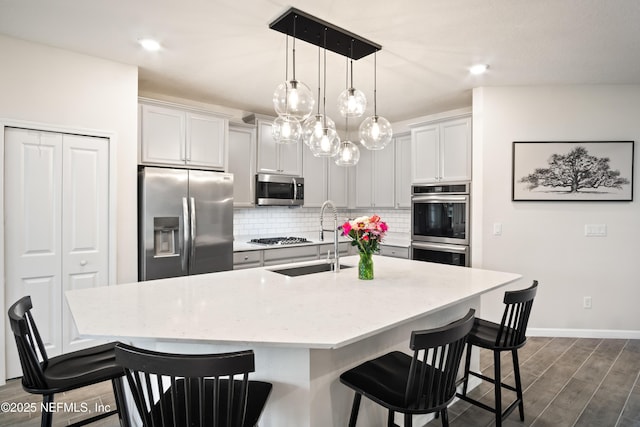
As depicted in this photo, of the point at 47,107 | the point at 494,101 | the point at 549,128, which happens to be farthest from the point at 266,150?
the point at 549,128

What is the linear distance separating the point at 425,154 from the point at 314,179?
1.58 m

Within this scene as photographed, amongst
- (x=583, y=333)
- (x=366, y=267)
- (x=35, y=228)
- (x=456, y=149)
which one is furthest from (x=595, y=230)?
(x=35, y=228)

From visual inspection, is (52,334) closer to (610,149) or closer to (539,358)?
(539,358)

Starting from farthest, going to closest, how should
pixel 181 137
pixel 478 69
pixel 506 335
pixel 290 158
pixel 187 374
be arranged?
pixel 290 158 < pixel 181 137 < pixel 478 69 < pixel 506 335 < pixel 187 374

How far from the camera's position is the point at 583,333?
147 inches

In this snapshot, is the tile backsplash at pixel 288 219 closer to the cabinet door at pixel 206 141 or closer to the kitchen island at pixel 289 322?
the cabinet door at pixel 206 141

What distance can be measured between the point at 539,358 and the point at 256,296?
2.79 meters

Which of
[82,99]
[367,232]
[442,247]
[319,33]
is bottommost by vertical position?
[442,247]

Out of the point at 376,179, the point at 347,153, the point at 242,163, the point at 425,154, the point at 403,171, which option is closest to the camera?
the point at 347,153

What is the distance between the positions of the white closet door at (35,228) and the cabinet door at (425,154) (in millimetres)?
3775

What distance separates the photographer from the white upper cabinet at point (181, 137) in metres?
3.48

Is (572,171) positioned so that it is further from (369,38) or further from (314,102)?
(314,102)

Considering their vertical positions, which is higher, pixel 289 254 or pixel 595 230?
pixel 595 230

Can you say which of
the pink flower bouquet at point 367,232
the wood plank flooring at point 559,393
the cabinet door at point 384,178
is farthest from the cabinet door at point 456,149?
the pink flower bouquet at point 367,232
